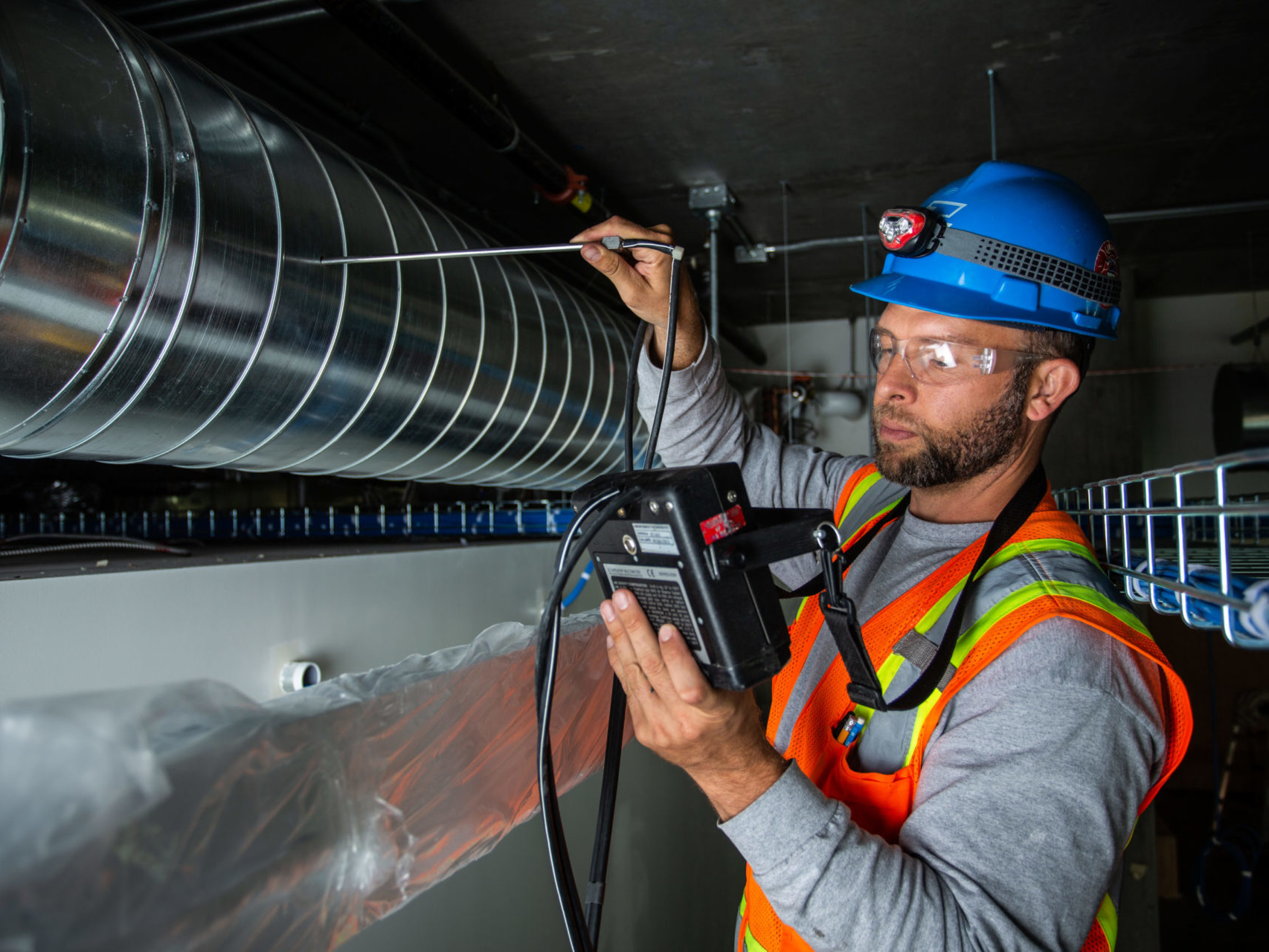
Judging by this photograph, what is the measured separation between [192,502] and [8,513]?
58 cm

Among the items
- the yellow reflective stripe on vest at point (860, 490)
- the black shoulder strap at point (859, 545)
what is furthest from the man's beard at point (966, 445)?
the yellow reflective stripe on vest at point (860, 490)

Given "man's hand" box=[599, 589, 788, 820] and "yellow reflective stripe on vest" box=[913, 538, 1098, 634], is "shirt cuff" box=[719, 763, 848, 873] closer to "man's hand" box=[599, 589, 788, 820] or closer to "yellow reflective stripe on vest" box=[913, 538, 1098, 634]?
"man's hand" box=[599, 589, 788, 820]

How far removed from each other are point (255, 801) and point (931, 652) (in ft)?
2.07

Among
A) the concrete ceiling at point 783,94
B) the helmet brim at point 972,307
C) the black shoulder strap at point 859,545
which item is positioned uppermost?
the concrete ceiling at point 783,94

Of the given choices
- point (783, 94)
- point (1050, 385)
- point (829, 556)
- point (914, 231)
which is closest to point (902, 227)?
point (914, 231)

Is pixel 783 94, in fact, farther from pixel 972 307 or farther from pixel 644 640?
pixel 644 640

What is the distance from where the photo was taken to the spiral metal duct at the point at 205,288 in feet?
2.53

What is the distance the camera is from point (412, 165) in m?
2.45

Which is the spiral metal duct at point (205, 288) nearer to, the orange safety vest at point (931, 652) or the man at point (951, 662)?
the man at point (951, 662)

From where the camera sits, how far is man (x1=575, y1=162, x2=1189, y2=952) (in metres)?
0.70

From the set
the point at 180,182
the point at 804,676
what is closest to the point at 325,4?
the point at 180,182

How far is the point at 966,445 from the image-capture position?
994 millimetres

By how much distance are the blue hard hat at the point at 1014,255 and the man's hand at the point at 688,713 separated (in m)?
0.57

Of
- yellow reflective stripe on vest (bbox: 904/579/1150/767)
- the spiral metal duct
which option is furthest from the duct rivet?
yellow reflective stripe on vest (bbox: 904/579/1150/767)
